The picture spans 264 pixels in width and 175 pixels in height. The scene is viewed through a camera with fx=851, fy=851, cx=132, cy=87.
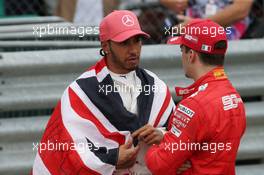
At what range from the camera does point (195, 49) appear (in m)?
4.02

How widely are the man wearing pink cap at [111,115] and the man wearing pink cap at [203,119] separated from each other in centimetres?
17

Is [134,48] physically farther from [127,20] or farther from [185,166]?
[185,166]

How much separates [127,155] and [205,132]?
44 centimetres

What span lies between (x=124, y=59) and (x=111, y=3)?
2.49 m

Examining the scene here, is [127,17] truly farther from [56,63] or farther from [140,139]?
[56,63]

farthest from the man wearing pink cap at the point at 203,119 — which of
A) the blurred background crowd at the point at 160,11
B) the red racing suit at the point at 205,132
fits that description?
the blurred background crowd at the point at 160,11

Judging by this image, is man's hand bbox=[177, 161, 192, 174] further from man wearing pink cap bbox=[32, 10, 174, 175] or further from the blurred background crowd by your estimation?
the blurred background crowd

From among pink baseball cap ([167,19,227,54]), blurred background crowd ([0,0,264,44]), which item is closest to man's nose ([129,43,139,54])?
pink baseball cap ([167,19,227,54])

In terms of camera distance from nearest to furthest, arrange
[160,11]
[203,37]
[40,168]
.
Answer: [203,37] < [40,168] < [160,11]

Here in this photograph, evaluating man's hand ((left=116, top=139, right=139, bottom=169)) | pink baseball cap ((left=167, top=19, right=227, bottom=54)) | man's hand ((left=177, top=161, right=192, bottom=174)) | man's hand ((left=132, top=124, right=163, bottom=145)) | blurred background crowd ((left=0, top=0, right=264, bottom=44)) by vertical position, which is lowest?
man's hand ((left=177, top=161, right=192, bottom=174))

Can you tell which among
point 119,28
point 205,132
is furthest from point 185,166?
point 119,28

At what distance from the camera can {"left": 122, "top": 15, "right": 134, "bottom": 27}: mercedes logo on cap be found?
13.8ft

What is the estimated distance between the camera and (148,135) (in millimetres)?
4129

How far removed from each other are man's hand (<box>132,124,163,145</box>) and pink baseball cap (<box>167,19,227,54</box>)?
17.6 inches
